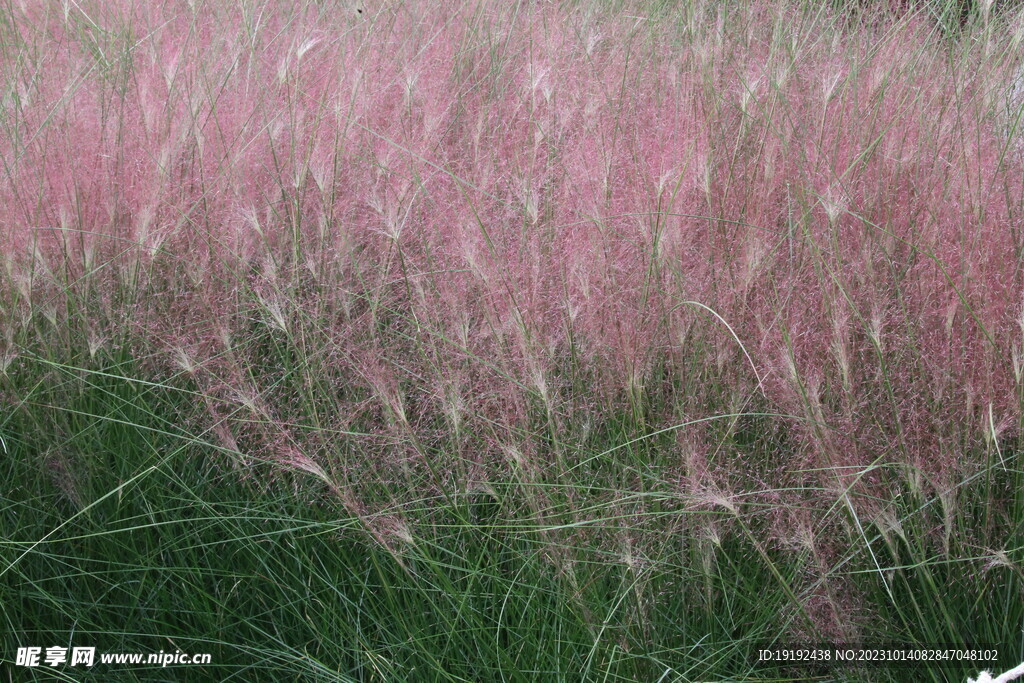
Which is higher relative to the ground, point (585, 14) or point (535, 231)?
point (585, 14)

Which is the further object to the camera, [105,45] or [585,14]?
[585,14]

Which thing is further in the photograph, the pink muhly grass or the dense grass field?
the pink muhly grass

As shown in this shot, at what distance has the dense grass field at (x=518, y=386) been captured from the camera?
1.24 m

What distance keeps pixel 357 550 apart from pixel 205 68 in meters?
1.28

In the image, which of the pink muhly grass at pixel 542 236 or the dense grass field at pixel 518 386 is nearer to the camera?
the dense grass field at pixel 518 386

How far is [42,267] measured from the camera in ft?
5.04

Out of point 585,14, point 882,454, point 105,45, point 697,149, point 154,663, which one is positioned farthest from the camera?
point 585,14

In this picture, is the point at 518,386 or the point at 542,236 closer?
the point at 518,386

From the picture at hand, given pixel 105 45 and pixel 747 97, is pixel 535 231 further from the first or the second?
pixel 105 45

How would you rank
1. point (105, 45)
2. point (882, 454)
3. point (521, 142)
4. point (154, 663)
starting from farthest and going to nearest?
1. point (105, 45)
2. point (521, 142)
3. point (154, 663)
4. point (882, 454)

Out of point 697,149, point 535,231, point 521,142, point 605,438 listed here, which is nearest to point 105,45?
point 521,142

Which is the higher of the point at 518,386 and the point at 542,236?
the point at 542,236

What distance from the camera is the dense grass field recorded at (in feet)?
4.06

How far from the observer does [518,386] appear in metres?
1.35
